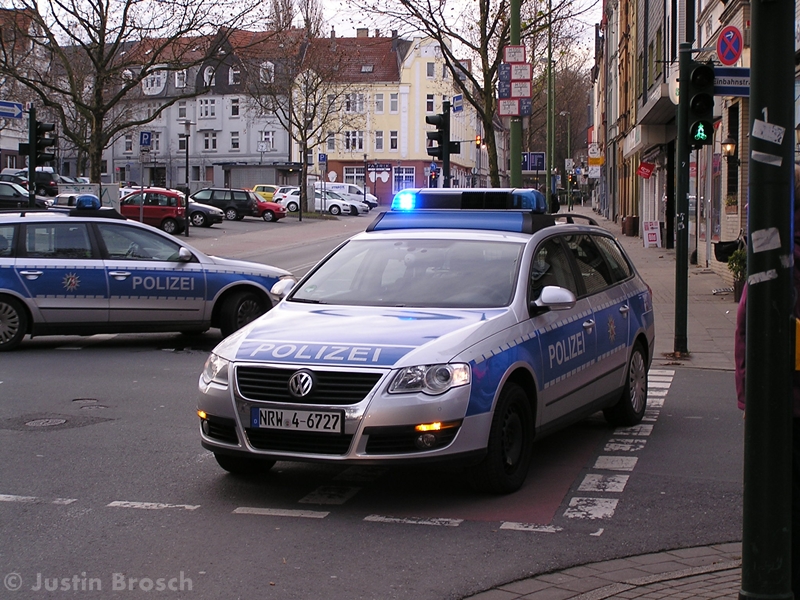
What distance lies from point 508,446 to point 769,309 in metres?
3.00

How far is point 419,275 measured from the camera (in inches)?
299

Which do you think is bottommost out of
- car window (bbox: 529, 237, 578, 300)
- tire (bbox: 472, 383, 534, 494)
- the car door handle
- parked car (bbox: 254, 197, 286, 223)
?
tire (bbox: 472, 383, 534, 494)

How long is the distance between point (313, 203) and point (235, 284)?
53.7 m

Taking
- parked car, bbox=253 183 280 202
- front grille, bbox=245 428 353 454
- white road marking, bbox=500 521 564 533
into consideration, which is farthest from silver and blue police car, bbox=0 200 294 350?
parked car, bbox=253 183 280 202

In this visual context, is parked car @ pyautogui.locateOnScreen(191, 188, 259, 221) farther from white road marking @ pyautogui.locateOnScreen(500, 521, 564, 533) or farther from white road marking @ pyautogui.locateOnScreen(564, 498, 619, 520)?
white road marking @ pyautogui.locateOnScreen(500, 521, 564, 533)

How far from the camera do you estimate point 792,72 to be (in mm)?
3879

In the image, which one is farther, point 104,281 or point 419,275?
point 104,281

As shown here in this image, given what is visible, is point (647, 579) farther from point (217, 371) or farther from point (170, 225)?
point (170, 225)

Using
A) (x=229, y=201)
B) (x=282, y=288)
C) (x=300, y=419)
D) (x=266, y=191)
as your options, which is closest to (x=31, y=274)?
(x=282, y=288)

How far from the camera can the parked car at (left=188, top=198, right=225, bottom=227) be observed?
4812 centimetres

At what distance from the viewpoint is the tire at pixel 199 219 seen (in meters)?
48.2

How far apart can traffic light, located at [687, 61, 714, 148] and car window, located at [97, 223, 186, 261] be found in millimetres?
6380

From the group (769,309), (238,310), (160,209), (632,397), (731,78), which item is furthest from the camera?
(160,209)

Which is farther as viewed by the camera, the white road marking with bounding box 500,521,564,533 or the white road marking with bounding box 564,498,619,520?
the white road marking with bounding box 564,498,619,520
